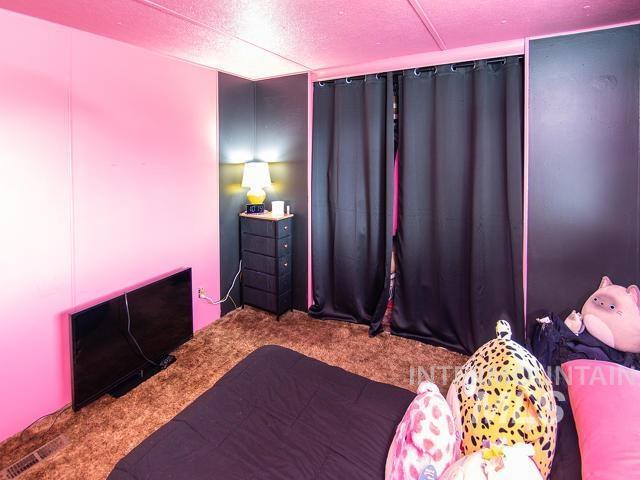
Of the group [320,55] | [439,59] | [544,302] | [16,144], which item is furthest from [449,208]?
[16,144]

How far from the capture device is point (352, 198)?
3248mm

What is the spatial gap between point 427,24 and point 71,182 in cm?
231

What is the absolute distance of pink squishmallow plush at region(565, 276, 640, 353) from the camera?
180 centimetres

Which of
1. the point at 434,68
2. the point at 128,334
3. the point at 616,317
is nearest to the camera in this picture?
the point at 616,317

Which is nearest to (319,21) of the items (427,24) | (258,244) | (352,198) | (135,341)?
(427,24)

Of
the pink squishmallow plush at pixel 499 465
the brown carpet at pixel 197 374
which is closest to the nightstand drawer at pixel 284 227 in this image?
the brown carpet at pixel 197 374

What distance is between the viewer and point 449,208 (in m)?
2.82

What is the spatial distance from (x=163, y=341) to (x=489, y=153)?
276 centimetres

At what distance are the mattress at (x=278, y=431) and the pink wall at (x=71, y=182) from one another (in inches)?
48.9

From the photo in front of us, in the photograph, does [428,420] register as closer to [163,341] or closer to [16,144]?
[163,341]

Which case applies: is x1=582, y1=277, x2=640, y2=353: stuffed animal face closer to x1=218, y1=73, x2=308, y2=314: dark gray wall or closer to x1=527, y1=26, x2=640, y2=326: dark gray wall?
x1=527, y1=26, x2=640, y2=326: dark gray wall

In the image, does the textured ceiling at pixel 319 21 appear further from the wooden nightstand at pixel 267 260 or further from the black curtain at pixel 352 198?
the wooden nightstand at pixel 267 260

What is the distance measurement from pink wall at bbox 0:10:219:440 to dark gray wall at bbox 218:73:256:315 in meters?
0.38

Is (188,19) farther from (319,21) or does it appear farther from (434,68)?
(434,68)
